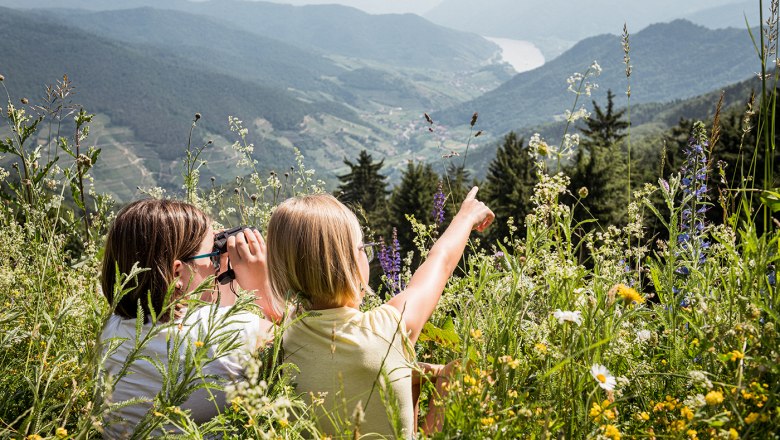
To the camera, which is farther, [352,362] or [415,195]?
[415,195]

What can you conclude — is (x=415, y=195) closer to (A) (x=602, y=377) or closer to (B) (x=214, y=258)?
(B) (x=214, y=258)

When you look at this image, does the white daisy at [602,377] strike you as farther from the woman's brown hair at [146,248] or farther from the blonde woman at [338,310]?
the woman's brown hair at [146,248]

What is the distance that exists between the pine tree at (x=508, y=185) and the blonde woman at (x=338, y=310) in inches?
1407

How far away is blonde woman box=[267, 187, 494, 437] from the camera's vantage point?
1912mm

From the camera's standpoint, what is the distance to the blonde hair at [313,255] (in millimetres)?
2084

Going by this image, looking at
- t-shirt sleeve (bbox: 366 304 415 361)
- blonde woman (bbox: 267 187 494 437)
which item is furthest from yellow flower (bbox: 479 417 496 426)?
t-shirt sleeve (bbox: 366 304 415 361)

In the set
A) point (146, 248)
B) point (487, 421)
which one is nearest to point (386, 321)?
point (487, 421)

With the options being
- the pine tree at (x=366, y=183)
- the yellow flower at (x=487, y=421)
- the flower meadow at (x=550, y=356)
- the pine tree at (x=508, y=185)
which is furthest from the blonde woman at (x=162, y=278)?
the pine tree at (x=366, y=183)

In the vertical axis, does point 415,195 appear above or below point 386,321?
below

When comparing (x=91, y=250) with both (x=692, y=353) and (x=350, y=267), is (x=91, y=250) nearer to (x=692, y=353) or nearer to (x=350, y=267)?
(x=350, y=267)

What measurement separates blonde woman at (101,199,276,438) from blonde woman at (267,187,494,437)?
0.56ft

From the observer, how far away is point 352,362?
75.4 inches

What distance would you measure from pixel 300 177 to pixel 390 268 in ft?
3.92

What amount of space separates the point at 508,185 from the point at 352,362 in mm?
45941
